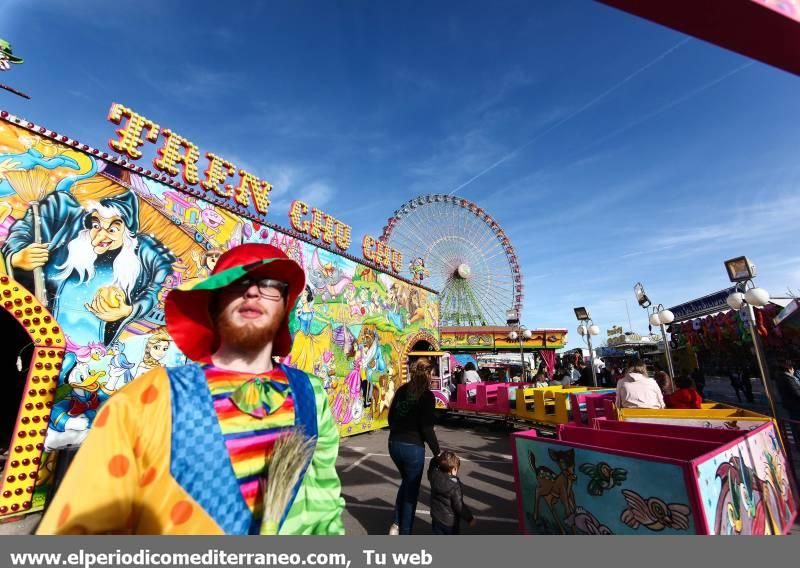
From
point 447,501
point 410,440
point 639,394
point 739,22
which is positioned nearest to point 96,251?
point 410,440

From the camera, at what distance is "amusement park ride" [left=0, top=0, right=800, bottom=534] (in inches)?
108

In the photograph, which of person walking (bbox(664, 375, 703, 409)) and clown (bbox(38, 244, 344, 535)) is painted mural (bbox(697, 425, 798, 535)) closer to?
person walking (bbox(664, 375, 703, 409))

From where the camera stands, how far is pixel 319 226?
1099 cm

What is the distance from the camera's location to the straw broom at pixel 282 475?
137 cm

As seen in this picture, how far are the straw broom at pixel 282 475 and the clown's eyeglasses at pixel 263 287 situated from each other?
0.63m

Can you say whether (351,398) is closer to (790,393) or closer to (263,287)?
(263,287)

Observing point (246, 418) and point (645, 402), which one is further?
point (645, 402)

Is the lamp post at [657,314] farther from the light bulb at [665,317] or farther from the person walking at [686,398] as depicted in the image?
the person walking at [686,398]

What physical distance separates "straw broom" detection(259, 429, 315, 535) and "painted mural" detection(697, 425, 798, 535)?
8.88 feet

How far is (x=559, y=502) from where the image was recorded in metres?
3.29

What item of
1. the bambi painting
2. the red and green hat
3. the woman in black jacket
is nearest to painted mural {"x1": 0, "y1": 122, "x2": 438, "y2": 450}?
the woman in black jacket
